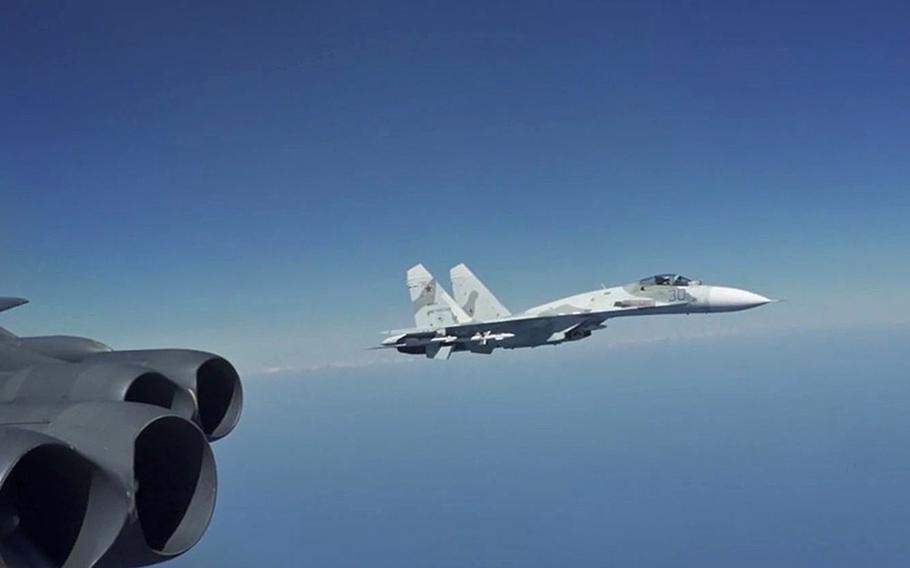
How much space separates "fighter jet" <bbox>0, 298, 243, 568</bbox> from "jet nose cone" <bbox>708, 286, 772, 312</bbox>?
22.1 meters

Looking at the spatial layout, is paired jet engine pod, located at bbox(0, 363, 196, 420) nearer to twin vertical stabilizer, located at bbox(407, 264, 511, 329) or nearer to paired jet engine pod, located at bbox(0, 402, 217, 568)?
paired jet engine pod, located at bbox(0, 402, 217, 568)

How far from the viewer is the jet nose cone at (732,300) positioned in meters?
23.0

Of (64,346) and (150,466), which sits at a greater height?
Answer: (64,346)

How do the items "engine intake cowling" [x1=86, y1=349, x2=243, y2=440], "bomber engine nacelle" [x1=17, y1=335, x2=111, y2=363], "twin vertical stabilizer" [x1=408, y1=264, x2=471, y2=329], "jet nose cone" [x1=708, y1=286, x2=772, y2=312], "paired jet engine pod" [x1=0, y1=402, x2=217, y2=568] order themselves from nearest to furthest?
"paired jet engine pod" [x1=0, y1=402, x2=217, y2=568], "engine intake cowling" [x1=86, y1=349, x2=243, y2=440], "bomber engine nacelle" [x1=17, y1=335, x2=111, y2=363], "jet nose cone" [x1=708, y1=286, x2=772, y2=312], "twin vertical stabilizer" [x1=408, y1=264, x2=471, y2=329]

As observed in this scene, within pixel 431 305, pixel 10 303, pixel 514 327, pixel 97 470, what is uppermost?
pixel 431 305

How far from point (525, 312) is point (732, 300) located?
813cm

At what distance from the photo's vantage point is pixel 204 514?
4.16m

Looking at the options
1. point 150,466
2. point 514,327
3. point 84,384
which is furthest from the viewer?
point 514,327

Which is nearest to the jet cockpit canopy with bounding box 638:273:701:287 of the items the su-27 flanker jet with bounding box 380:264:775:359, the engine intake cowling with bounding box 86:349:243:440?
the su-27 flanker jet with bounding box 380:264:775:359

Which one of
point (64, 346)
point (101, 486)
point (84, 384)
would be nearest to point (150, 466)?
point (101, 486)

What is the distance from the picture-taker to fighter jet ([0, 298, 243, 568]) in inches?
133

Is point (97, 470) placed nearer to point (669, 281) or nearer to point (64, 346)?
point (64, 346)

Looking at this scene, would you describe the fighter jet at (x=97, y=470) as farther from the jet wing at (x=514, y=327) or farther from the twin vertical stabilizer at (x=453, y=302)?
the twin vertical stabilizer at (x=453, y=302)

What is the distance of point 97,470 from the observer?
3.38 m
